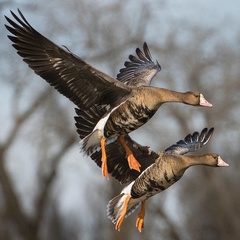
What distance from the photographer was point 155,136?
90.0 feet

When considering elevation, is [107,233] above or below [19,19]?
above

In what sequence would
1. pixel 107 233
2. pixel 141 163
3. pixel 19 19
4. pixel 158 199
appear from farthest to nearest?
pixel 107 233, pixel 158 199, pixel 141 163, pixel 19 19

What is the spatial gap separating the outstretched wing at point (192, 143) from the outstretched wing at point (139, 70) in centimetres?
75

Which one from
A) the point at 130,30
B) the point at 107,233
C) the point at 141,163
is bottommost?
the point at 141,163

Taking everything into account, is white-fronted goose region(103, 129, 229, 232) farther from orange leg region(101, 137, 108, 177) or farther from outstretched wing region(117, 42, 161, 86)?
outstretched wing region(117, 42, 161, 86)

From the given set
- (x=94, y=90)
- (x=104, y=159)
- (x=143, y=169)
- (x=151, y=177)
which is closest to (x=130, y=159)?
(x=151, y=177)

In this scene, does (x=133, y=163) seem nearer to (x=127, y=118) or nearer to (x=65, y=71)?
(x=127, y=118)

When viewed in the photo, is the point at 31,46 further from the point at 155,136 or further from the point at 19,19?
the point at 155,136

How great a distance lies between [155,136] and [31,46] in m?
17.0

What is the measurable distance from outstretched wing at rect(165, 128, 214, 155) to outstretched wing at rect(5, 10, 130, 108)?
1457mm

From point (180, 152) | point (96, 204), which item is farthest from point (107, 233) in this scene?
point (180, 152)

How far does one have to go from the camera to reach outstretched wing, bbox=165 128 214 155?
12023mm

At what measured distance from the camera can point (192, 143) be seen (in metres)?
12.4

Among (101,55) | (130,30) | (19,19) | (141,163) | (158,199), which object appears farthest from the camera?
(158,199)
